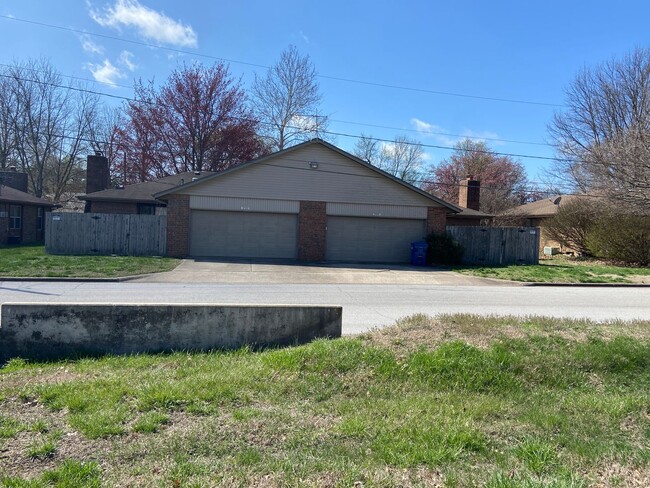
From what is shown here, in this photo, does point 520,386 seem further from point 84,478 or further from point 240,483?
point 84,478

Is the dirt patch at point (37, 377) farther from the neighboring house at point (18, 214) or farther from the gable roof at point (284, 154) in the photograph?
the neighboring house at point (18, 214)

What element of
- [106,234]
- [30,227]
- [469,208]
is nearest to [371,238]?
[469,208]

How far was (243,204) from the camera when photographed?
21656 mm

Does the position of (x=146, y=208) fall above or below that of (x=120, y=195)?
below

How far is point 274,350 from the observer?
598 centimetres

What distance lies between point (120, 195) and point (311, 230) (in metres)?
12.2

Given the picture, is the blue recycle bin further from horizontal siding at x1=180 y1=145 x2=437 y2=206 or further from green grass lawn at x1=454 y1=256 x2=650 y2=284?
horizontal siding at x1=180 y1=145 x2=437 y2=206

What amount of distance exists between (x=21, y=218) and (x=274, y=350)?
28.4 m

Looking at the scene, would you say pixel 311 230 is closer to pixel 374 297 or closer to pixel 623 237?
pixel 374 297

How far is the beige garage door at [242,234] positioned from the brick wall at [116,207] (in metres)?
7.50

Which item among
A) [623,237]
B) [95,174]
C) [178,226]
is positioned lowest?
[178,226]

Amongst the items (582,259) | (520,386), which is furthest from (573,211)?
(520,386)

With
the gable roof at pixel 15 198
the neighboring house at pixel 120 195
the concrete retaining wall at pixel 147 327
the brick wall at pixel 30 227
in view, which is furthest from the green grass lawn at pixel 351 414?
the brick wall at pixel 30 227

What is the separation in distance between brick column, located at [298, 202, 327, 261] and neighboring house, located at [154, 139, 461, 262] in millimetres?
49
